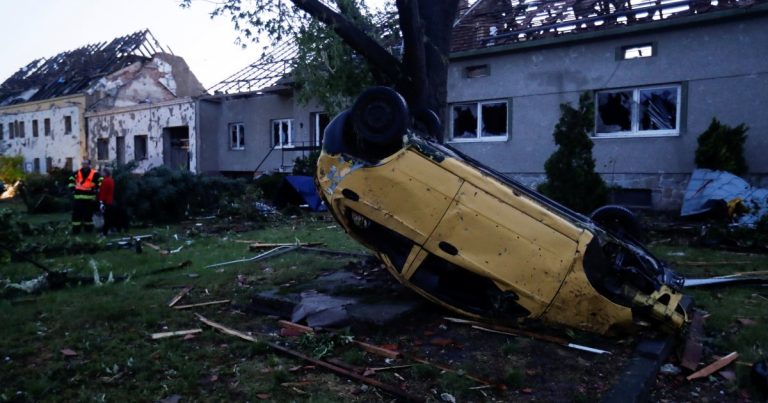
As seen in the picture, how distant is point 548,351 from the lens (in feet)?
13.7

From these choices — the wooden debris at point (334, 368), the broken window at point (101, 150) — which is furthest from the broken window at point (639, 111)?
the broken window at point (101, 150)

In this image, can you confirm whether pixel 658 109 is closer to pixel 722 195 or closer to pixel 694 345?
pixel 722 195

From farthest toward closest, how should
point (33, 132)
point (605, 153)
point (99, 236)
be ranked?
point (33, 132)
point (605, 153)
point (99, 236)

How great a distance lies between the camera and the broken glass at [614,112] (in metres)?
13.3

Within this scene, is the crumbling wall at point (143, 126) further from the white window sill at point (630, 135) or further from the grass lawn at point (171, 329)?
the white window sill at point (630, 135)

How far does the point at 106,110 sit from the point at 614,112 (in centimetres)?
2700

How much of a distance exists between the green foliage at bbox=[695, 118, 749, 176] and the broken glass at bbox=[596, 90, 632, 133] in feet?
6.51

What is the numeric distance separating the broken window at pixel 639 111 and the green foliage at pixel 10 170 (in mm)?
26515

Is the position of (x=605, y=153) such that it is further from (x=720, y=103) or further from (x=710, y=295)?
(x=710, y=295)

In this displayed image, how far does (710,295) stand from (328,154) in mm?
4525

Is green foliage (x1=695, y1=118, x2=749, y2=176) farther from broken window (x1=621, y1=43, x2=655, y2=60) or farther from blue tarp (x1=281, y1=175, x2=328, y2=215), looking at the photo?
blue tarp (x1=281, y1=175, x2=328, y2=215)

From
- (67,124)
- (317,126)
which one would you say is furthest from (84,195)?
(67,124)

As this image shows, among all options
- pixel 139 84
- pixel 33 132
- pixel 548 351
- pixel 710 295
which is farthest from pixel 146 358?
pixel 33 132

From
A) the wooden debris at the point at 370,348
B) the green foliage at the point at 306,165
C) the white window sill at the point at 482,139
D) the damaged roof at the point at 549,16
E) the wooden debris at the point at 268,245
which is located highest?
the damaged roof at the point at 549,16
